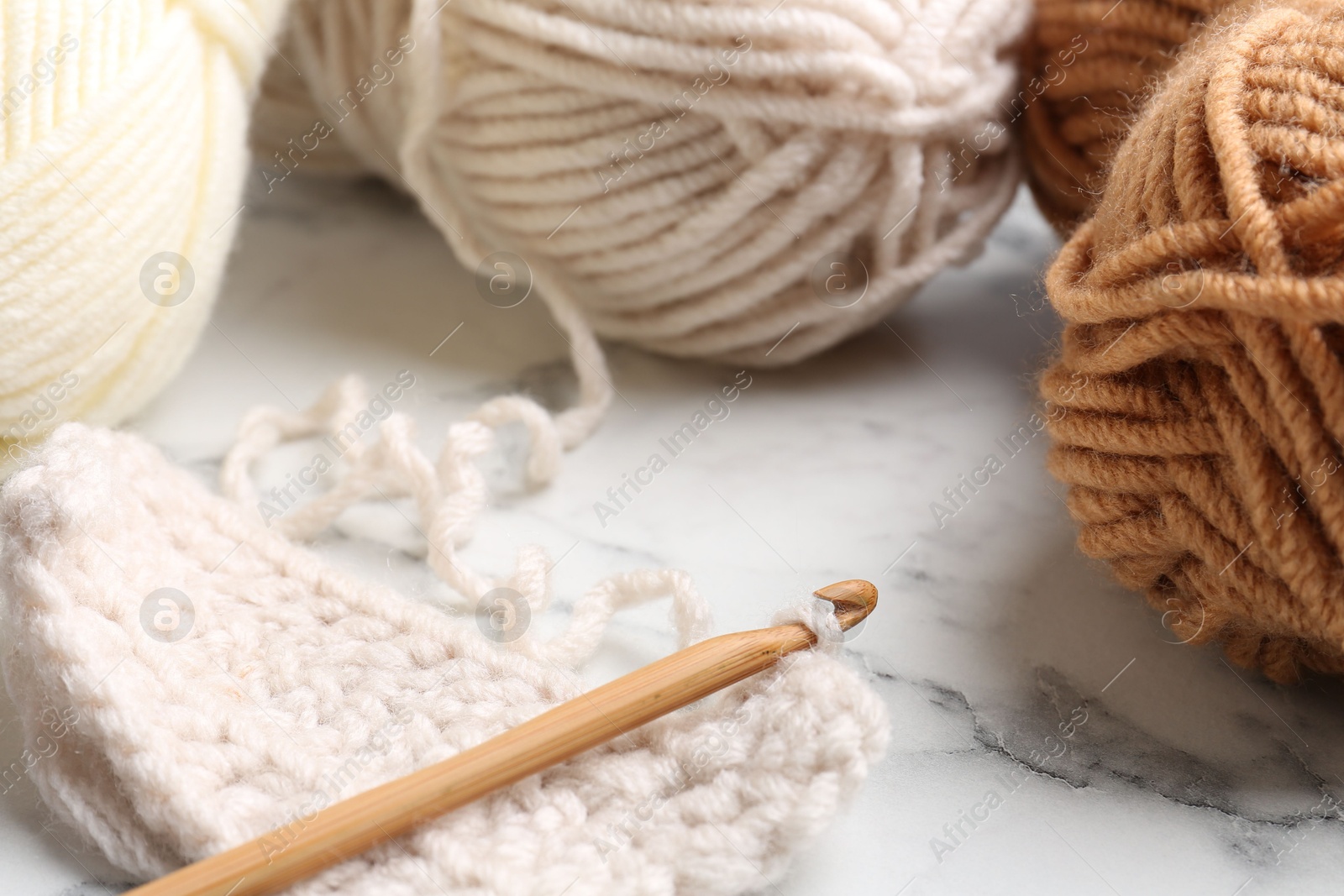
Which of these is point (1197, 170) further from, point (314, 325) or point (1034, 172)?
point (314, 325)

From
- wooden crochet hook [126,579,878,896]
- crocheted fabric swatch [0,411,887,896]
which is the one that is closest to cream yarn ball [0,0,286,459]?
crocheted fabric swatch [0,411,887,896]

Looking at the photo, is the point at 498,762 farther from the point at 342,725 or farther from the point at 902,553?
the point at 902,553

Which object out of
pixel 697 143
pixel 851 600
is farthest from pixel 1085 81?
pixel 851 600

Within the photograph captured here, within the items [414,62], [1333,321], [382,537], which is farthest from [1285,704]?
Result: [414,62]

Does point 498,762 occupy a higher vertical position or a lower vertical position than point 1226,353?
lower

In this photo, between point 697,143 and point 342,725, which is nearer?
point 342,725

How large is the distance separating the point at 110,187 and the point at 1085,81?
609 mm

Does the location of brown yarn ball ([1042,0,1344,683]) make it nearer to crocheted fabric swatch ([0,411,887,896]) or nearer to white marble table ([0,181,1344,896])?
white marble table ([0,181,1344,896])

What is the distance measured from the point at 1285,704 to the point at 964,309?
41 cm

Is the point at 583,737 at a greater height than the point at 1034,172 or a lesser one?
lesser

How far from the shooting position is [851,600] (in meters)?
0.52

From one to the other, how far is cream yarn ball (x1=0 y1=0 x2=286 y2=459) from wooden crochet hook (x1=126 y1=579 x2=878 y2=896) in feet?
1.05

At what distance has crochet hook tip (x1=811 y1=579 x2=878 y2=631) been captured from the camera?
523 mm

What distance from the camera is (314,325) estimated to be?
83cm
